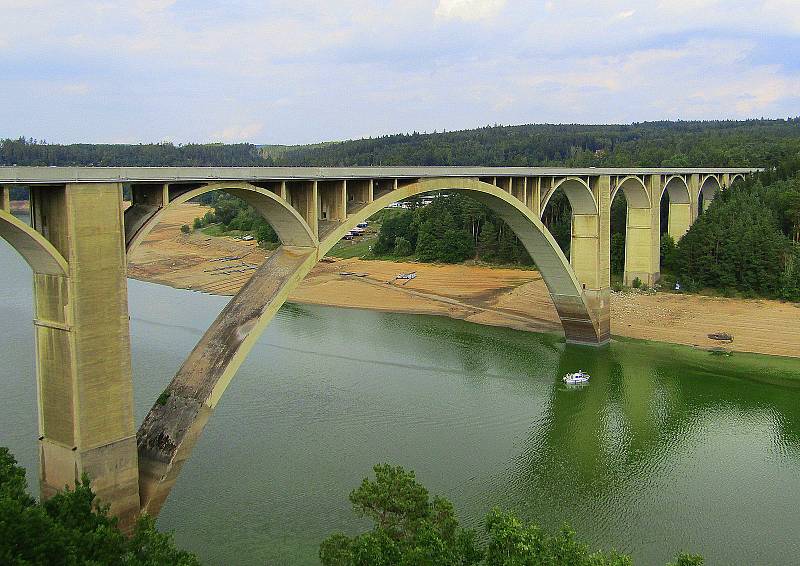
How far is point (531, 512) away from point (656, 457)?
517 centimetres

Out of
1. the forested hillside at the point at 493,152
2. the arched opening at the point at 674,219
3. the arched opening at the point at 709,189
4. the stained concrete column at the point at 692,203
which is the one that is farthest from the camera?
the forested hillside at the point at 493,152

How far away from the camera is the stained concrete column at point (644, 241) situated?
37.2m

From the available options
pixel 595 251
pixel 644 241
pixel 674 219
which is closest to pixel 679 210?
pixel 674 219

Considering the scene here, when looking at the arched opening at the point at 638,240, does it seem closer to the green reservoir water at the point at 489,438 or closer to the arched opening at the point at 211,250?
the green reservoir water at the point at 489,438

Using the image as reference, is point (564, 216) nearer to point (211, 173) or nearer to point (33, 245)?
→ point (211, 173)

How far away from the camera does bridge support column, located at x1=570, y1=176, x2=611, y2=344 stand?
100ft

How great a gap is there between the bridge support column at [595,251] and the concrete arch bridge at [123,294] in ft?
37.9

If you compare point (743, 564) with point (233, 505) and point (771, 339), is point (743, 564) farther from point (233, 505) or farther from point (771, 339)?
point (771, 339)

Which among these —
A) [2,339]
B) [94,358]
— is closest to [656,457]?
[94,358]

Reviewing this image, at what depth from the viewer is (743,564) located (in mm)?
14914

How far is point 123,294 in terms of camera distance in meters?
13.2

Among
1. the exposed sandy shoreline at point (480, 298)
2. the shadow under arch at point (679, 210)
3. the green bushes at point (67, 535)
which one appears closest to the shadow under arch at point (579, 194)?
the exposed sandy shoreline at point (480, 298)

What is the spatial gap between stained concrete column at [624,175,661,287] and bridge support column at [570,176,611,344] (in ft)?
22.5

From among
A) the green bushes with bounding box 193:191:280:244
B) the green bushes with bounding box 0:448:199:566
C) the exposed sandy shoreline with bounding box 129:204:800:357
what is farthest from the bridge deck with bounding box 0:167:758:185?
the green bushes with bounding box 193:191:280:244
